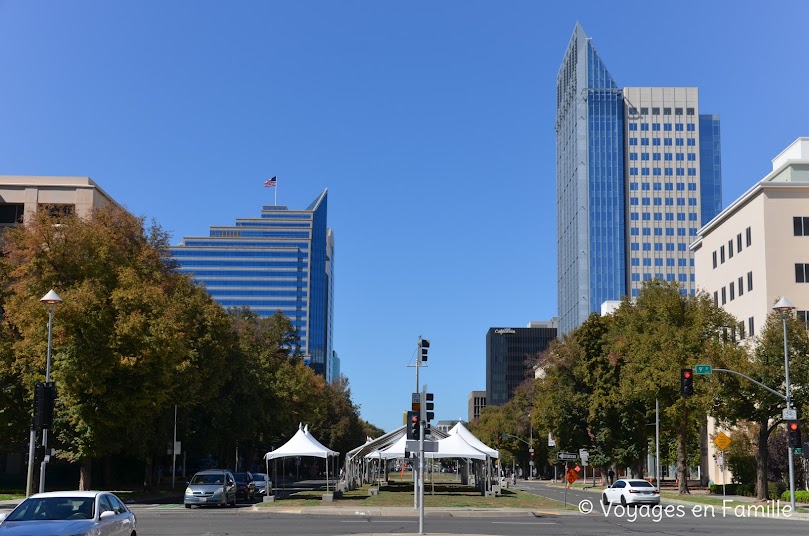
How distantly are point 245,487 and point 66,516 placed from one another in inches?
1372

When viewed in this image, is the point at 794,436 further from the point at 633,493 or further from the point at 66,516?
the point at 66,516

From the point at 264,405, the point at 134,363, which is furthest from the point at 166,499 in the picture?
the point at 264,405

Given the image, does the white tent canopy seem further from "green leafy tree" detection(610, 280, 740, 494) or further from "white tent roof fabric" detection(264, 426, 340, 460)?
"green leafy tree" detection(610, 280, 740, 494)

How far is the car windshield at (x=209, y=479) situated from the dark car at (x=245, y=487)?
579 centimetres

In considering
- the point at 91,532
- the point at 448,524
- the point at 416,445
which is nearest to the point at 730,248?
the point at 448,524

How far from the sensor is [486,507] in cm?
4222

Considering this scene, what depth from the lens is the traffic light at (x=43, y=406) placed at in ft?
97.0

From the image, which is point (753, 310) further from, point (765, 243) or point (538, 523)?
point (538, 523)

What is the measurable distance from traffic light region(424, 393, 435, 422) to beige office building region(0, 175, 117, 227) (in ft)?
177

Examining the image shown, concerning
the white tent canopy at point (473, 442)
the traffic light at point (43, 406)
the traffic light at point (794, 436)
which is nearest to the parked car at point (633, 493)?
the traffic light at point (794, 436)

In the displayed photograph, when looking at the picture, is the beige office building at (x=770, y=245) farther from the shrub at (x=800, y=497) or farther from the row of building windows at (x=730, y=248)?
the shrub at (x=800, y=497)

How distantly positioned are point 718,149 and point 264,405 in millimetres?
129865

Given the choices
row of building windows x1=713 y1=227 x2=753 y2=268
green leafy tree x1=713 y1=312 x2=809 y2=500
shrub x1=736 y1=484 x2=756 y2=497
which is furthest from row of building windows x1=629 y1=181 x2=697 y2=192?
green leafy tree x1=713 y1=312 x2=809 y2=500

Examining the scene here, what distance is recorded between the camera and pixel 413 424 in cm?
2642
